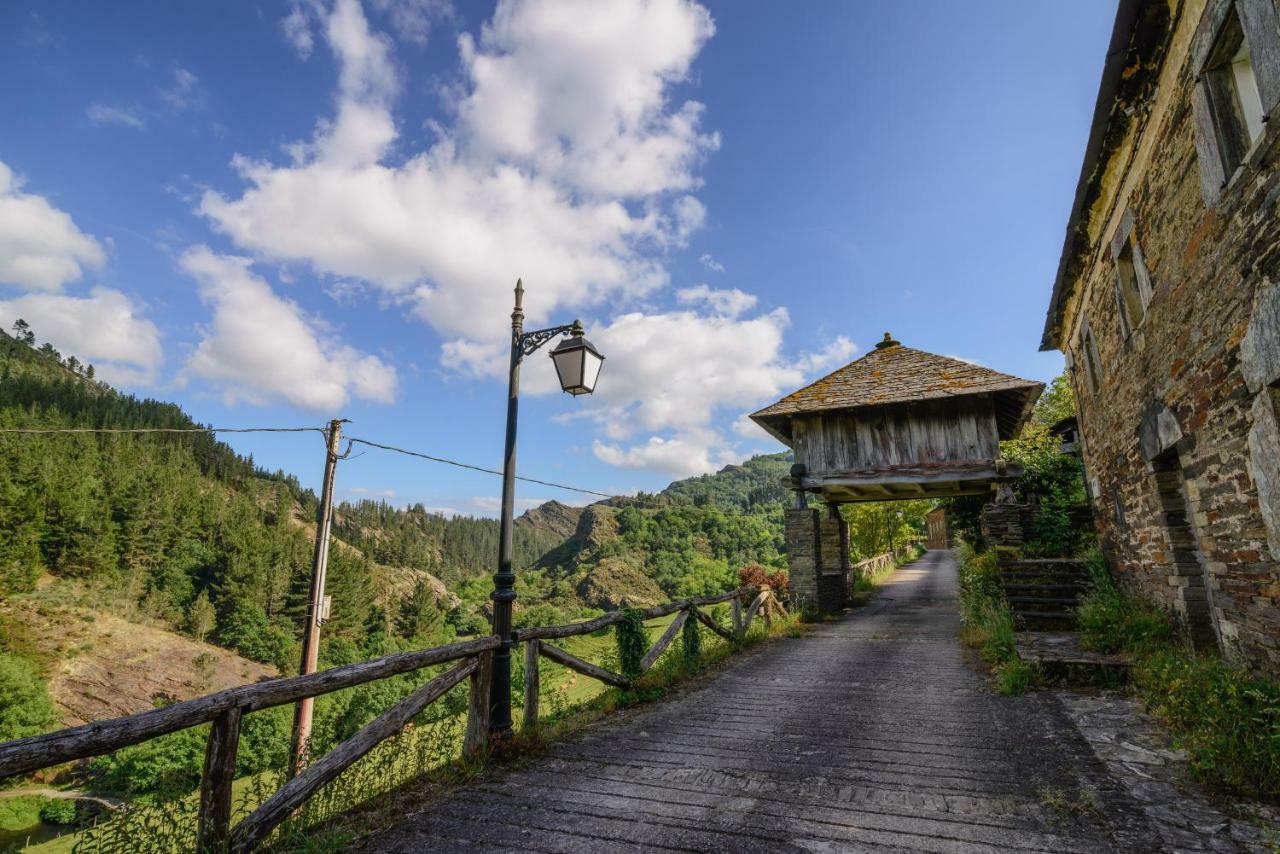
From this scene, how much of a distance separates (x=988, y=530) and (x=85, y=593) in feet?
295

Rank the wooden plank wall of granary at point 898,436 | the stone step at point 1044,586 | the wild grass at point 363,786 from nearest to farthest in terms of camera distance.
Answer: the wild grass at point 363,786 → the stone step at point 1044,586 → the wooden plank wall of granary at point 898,436

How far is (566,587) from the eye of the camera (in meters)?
90.9

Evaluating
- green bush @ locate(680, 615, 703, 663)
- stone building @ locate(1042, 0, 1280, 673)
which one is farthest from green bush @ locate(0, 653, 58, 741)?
Answer: stone building @ locate(1042, 0, 1280, 673)

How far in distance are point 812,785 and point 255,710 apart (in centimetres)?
358

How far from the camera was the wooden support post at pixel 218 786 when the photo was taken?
9.70 feet

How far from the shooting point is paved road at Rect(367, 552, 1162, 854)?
3238 millimetres

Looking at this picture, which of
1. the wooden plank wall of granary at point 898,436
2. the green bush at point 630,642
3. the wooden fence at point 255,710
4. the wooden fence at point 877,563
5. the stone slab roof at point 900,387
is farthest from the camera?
the wooden fence at point 877,563

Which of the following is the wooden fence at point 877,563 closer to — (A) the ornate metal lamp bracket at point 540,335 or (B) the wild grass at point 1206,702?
(B) the wild grass at point 1206,702

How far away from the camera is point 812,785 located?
13.2 ft

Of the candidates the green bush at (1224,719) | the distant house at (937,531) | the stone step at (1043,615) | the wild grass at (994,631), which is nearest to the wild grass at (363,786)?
the wild grass at (994,631)

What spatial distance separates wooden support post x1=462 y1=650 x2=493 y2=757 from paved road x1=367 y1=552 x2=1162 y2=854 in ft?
1.49

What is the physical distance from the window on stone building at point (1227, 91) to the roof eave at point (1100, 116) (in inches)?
28.0

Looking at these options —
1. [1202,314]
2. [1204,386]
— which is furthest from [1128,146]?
[1204,386]

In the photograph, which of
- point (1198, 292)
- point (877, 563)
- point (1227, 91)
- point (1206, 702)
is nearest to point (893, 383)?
point (1198, 292)
